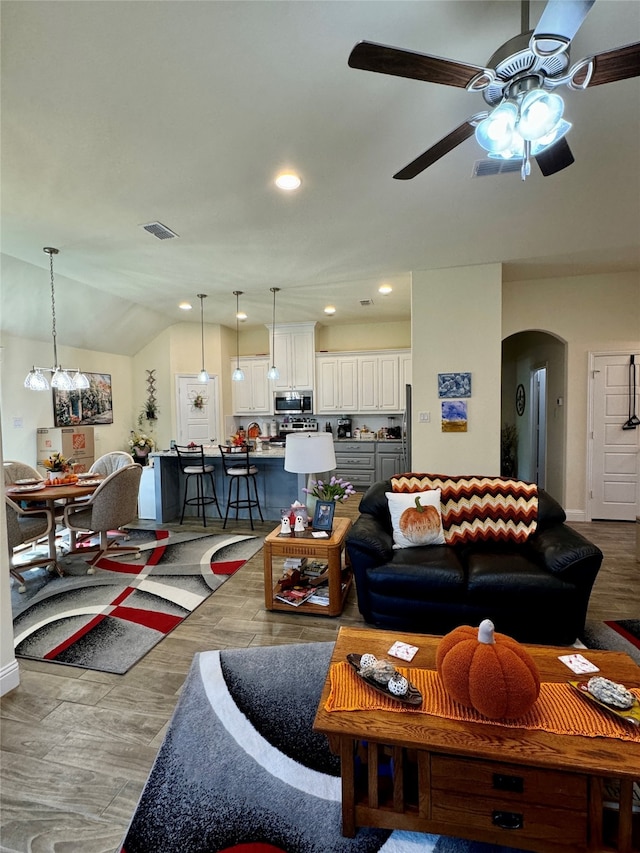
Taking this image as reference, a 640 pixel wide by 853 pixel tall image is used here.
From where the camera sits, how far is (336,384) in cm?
709

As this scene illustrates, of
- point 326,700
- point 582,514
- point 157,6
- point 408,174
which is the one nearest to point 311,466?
point 326,700

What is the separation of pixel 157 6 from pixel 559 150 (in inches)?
71.7

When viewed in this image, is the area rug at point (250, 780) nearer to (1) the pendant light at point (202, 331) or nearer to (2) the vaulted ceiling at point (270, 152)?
(2) the vaulted ceiling at point (270, 152)

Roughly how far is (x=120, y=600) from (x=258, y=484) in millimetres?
2363

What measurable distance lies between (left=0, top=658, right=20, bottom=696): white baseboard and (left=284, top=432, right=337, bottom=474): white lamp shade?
1941 mm

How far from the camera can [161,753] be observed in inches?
65.4

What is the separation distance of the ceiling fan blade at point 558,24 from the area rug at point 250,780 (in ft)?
8.73

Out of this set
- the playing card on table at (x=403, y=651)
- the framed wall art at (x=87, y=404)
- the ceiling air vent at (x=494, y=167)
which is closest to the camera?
the playing card on table at (x=403, y=651)

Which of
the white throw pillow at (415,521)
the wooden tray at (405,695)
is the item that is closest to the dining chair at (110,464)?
the white throw pillow at (415,521)

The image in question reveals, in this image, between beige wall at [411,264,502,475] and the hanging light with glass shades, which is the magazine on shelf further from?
the hanging light with glass shades

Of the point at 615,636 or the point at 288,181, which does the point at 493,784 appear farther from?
the point at 288,181

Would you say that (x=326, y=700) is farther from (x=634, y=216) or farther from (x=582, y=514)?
(x=582, y=514)

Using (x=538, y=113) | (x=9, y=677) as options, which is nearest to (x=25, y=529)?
(x=9, y=677)

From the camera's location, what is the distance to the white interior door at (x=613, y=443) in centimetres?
483
